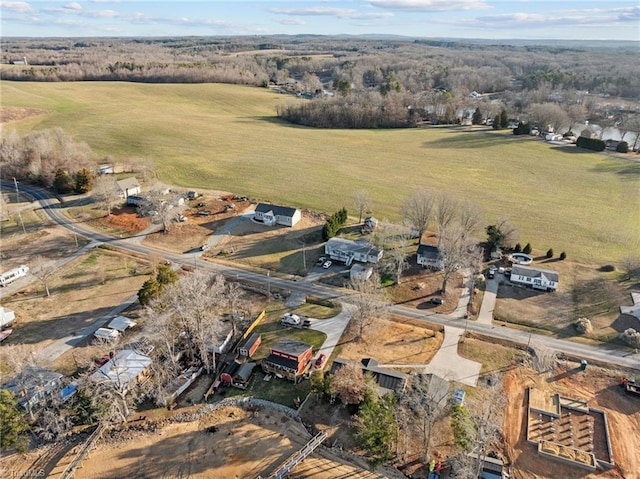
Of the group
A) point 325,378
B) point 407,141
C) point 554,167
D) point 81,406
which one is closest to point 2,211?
point 81,406

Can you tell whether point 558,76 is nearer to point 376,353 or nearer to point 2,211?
point 376,353

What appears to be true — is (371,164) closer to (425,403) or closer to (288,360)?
(288,360)

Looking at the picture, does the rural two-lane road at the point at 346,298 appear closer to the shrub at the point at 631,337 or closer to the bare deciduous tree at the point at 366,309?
the shrub at the point at 631,337

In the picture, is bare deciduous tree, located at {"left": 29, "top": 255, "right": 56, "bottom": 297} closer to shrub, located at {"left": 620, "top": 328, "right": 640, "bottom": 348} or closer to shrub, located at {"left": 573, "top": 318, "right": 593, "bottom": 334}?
shrub, located at {"left": 573, "top": 318, "right": 593, "bottom": 334}

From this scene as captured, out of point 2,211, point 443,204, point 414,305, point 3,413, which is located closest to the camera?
point 3,413

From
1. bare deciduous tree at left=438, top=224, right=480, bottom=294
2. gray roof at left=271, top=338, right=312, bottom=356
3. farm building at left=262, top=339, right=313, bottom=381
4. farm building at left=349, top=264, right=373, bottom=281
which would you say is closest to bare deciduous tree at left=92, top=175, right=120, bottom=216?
farm building at left=349, top=264, right=373, bottom=281

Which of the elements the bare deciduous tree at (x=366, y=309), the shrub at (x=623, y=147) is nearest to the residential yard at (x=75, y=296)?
the bare deciduous tree at (x=366, y=309)

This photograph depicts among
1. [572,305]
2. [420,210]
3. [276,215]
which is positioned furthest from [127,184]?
[572,305]
